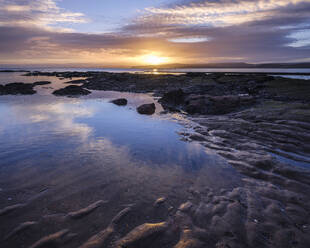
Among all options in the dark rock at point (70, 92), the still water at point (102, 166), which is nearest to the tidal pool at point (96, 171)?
the still water at point (102, 166)

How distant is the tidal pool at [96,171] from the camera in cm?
372

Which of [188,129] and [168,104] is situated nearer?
[188,129]

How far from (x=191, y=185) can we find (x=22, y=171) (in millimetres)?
4460

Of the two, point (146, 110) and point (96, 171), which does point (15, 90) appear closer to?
point (146, 110)

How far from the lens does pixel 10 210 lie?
11.6ft

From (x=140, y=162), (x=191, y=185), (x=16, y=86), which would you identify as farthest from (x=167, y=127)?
(x=16, y=86)

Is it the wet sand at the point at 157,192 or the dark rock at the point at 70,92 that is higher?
the dark rock at the point at 70,92

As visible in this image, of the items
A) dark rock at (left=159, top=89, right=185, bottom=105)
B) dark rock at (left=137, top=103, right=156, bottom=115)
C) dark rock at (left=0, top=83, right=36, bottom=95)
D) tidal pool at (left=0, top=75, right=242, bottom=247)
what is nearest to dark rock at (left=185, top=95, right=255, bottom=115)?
dark rock at (left=159, top=89, right=185, bottom=105)

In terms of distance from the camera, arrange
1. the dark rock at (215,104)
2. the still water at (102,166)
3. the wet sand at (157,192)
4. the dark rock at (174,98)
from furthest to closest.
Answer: the dark rock at (174,98) → the dark rock at (215,104) → the still water at (102,166) → the wet sand at (157,192)

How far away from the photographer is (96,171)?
16.5ft

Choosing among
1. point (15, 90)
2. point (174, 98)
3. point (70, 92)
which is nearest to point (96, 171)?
point (174, 98)

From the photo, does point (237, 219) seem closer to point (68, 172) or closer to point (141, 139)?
point (68, 172)

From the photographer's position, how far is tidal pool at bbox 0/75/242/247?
3719 millimetres

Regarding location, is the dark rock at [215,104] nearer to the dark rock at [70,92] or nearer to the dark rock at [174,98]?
the dark rock at [174,98]
